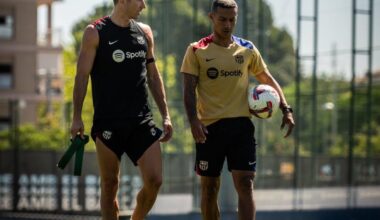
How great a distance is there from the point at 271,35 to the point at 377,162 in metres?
4.40

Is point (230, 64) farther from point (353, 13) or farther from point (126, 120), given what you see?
point (353, 13)

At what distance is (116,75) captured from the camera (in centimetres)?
859

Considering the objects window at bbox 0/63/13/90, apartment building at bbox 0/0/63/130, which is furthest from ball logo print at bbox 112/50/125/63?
window at bbox 0/63/13/90

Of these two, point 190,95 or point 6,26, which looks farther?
point 6,26

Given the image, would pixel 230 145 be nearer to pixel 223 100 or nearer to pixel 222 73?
pixel 223 100

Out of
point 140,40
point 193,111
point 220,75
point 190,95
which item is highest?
point 140,40

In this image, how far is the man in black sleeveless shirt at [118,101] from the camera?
8.55 metres

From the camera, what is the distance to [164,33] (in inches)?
804

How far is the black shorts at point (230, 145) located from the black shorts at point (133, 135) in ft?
1.98

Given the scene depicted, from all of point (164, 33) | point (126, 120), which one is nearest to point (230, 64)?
point (126, 120)

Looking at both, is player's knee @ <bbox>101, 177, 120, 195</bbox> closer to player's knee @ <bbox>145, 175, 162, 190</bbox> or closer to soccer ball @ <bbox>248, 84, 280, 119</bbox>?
player's knee @ <bbox>145, 175, 162, 190</bbox>

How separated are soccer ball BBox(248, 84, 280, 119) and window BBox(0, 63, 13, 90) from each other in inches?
1976

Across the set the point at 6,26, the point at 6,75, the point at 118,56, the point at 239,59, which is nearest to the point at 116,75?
the point at 118,56

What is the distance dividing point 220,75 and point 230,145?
559 millimetres
